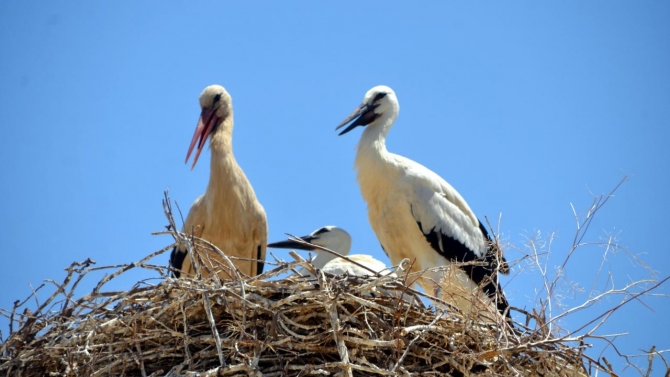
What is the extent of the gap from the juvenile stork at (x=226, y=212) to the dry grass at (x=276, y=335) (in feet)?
7.57

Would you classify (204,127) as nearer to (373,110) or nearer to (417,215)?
(373,110)

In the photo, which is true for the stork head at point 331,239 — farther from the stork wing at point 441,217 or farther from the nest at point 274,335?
the nest at point 274,335

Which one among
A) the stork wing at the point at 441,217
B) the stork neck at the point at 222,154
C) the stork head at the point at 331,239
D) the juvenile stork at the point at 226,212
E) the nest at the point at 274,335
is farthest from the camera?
the stork head at the point at 331,239

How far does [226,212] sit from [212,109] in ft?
2.57

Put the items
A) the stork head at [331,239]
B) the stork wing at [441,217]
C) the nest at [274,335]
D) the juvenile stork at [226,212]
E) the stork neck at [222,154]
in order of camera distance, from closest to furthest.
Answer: the nest at [274,335], the stork wing at [441,217], the juvenile stork at [226,212], the stork neck at [222,154], the stork head at [331,239]

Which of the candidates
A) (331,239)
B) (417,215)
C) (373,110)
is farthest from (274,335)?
(331,239)

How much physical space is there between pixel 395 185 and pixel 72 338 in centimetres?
292

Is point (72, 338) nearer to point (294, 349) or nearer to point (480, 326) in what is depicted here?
point (294, 349)

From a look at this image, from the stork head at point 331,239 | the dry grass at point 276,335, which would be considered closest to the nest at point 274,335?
the dry grass at point 276,335

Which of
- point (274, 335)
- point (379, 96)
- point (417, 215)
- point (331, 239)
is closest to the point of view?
point (274, 335)

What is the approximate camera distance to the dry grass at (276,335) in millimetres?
4211

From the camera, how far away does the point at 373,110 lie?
7246 mm

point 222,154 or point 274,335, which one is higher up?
point 222,154

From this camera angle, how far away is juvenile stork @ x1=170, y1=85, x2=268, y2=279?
6.95 meters
